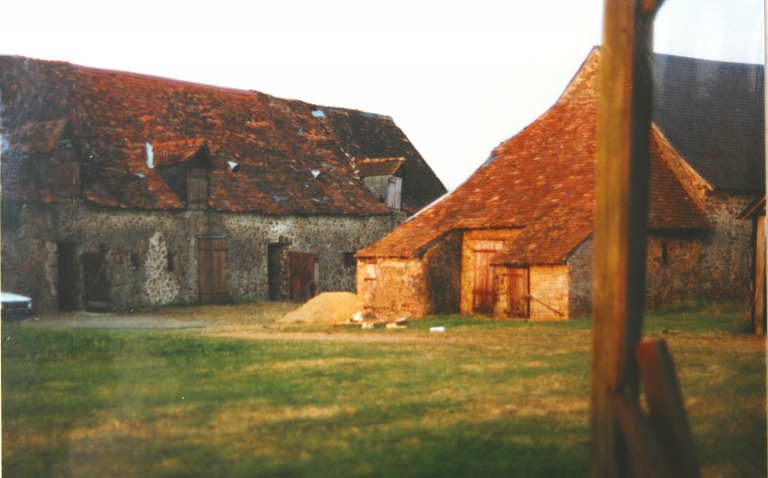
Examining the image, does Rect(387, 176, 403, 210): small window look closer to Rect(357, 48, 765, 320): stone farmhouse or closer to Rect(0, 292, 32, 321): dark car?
Rect(357, 48, 765, 320): stone farmhouse

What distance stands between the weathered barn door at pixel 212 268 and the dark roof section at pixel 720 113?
2.89 m

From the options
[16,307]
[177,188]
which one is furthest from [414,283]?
[16,307]

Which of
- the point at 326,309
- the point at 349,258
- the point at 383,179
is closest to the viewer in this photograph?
the point at 326,309

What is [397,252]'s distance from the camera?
270 inches

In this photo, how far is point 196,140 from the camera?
525 cm

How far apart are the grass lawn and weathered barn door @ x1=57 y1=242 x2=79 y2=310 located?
0.53ft

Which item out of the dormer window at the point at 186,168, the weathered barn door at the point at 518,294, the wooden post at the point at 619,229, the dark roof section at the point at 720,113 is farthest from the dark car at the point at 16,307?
the weathered barn door at the point at 518,294

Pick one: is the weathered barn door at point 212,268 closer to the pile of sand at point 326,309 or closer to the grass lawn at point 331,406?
the pile of sand at point 326,309

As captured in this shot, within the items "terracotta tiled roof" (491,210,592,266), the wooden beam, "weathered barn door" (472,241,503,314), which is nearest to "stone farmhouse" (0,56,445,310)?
"weathered barn door" (472,241,503,314)

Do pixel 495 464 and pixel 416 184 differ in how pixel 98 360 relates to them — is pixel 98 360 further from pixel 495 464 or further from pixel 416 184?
pixel 416 184

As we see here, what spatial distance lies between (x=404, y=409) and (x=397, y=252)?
300 cm

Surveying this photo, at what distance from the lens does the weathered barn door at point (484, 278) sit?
639cm

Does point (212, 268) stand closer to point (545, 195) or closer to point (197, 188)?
point (197, 188)

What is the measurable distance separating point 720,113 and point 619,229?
1.92 m
